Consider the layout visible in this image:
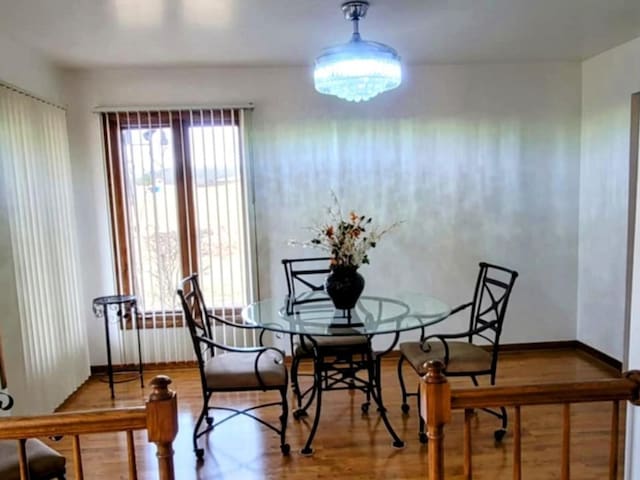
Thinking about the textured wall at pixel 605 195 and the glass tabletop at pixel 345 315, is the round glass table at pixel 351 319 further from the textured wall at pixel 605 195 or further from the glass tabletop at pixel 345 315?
the textured wall at pixel 605 195

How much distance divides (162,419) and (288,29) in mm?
2437

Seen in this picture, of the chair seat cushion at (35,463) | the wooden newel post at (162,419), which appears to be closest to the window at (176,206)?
the chair seat cushion at (35,463)

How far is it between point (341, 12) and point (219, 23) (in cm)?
72

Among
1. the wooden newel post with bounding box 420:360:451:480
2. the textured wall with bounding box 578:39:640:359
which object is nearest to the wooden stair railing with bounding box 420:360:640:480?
the wooden newel post with bounding box 420:360:451:480

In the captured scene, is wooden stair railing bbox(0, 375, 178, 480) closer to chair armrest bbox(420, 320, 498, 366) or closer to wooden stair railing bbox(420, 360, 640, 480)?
wooden stair railing bbox(420, 360, 640, 480)

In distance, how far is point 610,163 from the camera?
3896 mm

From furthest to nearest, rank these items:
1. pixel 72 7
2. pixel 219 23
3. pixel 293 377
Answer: pixel 293 377, pixel 219 23, pixel 72 7

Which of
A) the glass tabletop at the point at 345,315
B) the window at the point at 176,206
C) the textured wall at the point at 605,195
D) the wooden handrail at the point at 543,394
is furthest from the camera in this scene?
the window at the point at 176,206

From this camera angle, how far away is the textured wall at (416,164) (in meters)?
4.06

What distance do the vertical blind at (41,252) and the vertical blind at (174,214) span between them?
0.37 metres

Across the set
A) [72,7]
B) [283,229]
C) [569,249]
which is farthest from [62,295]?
[569,249]

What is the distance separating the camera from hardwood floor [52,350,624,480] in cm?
265

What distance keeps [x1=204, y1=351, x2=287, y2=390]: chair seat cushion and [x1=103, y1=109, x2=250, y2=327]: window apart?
1.28 metres

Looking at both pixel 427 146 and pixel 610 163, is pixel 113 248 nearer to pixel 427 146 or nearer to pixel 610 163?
pixel 427 146
